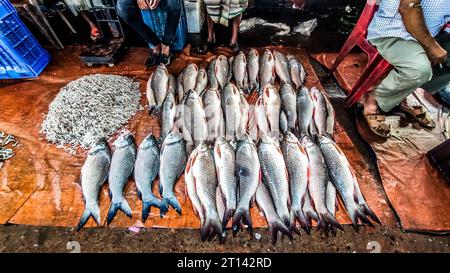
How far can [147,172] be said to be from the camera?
268cm

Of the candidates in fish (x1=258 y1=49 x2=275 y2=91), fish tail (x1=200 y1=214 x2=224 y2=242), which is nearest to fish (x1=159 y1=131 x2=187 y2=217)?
fish tail (x1=200 y1=214 x2=224 y2=242)

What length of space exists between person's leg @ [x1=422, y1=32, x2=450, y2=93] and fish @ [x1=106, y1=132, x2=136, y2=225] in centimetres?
402

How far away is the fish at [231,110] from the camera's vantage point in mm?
3033

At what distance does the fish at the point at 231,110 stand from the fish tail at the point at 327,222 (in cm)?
128

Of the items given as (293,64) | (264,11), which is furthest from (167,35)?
(264,11)

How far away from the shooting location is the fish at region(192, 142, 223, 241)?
2.32m

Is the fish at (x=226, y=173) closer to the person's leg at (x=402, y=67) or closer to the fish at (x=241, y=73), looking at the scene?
the fish at (x=241, y=73)

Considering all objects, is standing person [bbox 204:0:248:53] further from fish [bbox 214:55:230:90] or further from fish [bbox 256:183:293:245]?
fish [bbox 256:183:293:245]

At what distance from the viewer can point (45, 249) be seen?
2.33m

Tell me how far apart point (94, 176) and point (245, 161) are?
63.0 inches

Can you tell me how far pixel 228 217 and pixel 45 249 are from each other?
1726mm

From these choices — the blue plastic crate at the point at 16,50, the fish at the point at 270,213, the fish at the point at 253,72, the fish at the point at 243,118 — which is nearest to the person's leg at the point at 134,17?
the blue plastic crate at the point at 16,50

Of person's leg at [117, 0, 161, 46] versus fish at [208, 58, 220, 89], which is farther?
person's leg at [117, 0, 161, 46]
